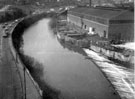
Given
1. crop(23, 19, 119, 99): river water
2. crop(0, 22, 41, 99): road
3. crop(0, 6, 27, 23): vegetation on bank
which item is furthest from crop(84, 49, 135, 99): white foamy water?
crop(0, 6, 27, 23): vegetation on bank

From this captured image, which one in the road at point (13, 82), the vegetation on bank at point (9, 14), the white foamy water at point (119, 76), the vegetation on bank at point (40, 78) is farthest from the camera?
the vegetation on bank at point (9, 14)

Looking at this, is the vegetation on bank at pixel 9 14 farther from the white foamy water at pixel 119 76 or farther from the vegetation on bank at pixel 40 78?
the white foamy water at pixel 119 76

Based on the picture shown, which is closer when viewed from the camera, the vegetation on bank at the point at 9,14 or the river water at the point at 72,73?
the river water at the point at 72,73

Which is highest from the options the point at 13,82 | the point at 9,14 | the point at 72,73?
the point at 9,14

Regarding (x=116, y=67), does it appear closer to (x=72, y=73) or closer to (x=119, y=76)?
(x=119, y=76)

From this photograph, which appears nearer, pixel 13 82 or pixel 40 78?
pixel 13 82

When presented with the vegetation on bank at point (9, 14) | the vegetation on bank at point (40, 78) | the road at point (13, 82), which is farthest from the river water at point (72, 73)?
the vegetation on bank at point (9, 14)

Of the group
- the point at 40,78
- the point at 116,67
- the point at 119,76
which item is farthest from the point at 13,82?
the point at 116,67

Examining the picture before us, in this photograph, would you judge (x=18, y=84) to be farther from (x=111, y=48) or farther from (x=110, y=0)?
(x=110, y=0)
